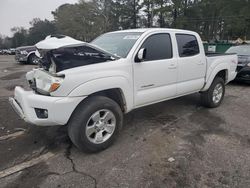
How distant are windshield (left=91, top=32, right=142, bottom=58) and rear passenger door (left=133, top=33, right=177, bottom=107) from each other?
0.69 ft

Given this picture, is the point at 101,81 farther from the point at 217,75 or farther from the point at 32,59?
the point at 32,59

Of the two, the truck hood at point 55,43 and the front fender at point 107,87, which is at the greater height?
the truck hood at point 55,43

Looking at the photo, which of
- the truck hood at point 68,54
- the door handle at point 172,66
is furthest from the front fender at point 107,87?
the door handle at point 172,66

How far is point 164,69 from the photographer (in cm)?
388

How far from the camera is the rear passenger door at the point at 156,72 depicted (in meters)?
3.55

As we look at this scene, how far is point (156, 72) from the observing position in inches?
147

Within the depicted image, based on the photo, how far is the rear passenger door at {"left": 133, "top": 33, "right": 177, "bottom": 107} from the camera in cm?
355

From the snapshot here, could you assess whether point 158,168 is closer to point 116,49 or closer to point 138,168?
point 138,168

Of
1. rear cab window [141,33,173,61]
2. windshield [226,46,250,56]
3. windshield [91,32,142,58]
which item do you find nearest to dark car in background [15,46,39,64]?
windshield [91,32,142,58]

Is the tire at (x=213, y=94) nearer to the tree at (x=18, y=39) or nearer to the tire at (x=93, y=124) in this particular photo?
the tire at (x=93, y=124)

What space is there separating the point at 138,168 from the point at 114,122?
793 millimetres

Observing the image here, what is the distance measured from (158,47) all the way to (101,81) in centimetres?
143

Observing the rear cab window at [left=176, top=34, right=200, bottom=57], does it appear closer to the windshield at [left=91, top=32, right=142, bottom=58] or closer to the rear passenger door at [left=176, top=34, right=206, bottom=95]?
the rear passenger door at [left=176, top=34, right=206, bottom=95]

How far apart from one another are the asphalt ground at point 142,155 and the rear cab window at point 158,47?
1327 millimetres
